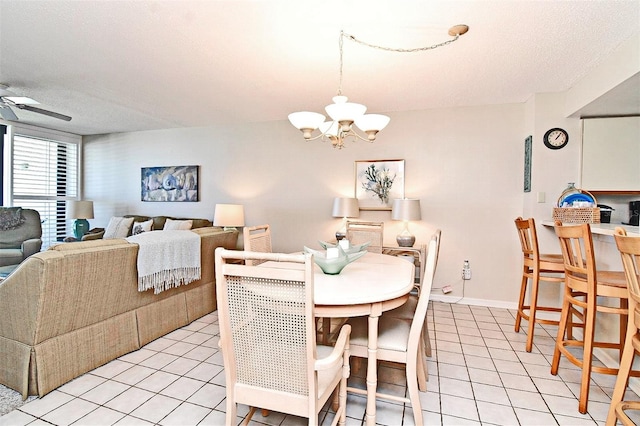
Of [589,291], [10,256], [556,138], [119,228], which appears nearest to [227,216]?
[119,228]

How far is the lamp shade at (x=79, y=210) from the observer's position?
5.20m

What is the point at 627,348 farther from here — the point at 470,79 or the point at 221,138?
the point at 221,138

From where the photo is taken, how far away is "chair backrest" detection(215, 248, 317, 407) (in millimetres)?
1203

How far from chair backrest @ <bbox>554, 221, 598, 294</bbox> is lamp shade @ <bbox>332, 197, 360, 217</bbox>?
2194mm

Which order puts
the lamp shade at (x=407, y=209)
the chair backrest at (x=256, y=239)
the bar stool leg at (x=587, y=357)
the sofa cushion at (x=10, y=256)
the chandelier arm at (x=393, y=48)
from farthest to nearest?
1. the sofa cushion at (x=10, y=256)
2. the lamp shade at (x=407, y=209)
3. the chair backrest at (x=256, y=239)
4. the chandelier arm at (x=393, y=48)
5. the bar stool leg at (x=587, y=357)

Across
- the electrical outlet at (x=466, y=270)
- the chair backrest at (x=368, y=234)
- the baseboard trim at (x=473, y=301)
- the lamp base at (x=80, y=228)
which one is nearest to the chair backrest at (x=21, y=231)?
the lamp base at (x=80, y=228)

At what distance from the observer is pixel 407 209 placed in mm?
3697

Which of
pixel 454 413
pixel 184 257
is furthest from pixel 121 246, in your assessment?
pixel 454 413

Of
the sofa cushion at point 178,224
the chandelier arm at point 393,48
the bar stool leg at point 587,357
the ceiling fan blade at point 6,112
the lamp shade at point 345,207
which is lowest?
the bar stool leg at point 587,357

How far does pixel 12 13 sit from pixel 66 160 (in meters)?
4.49

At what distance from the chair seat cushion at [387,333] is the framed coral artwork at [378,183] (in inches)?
89.8

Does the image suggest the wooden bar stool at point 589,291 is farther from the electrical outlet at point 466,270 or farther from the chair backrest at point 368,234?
the electrical outlet at point 466,270

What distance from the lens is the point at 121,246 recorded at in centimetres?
239

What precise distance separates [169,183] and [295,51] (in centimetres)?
365
